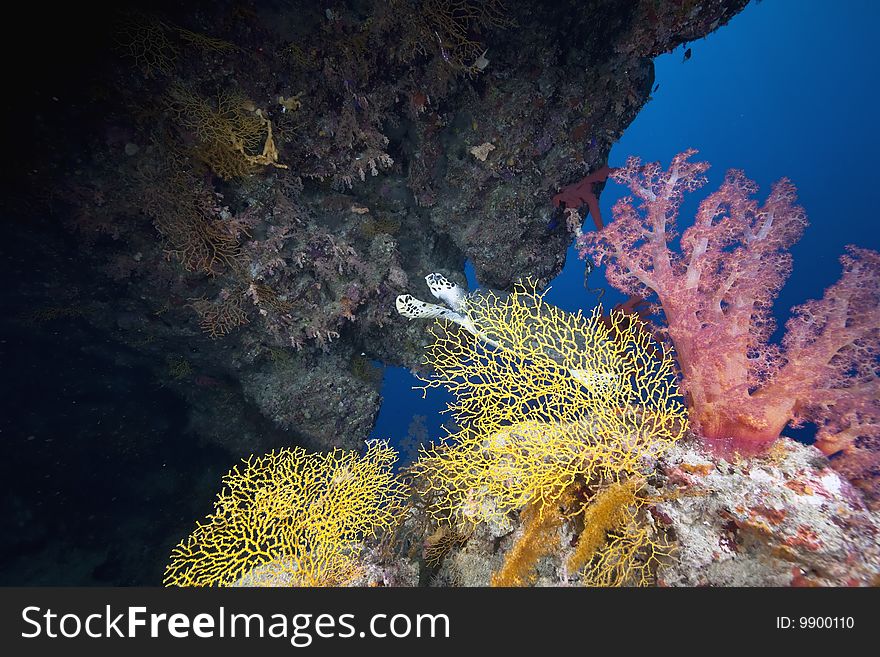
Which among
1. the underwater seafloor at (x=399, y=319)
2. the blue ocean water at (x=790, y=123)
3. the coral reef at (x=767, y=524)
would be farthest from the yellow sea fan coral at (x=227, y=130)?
the blue ocean water at (x=790, y=123)

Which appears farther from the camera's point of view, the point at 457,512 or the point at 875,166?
the point at 875,166

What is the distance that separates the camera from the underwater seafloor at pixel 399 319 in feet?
9.21

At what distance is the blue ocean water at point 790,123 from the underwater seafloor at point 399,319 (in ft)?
91.6

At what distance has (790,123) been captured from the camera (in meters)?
45.1

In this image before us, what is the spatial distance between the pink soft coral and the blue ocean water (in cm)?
3009

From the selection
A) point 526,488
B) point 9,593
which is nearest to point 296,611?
point 526,488

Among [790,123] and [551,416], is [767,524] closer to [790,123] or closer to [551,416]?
[551,416]

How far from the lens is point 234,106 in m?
4.22

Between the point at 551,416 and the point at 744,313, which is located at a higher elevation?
the point at 744,313

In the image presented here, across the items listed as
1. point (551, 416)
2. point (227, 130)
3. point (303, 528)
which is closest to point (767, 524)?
point (551, 416)

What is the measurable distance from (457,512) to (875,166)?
201 ft

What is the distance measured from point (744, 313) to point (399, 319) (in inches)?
169

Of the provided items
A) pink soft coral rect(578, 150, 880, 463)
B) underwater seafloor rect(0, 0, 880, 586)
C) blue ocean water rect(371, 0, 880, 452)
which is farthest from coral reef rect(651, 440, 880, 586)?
blue ocean water rect(371, 0, 880, 452)

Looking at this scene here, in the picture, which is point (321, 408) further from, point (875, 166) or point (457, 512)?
point (875, 166)
